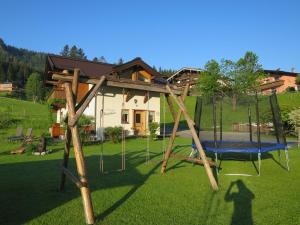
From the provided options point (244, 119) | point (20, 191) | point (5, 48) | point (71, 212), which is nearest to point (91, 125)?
point (20, 191)

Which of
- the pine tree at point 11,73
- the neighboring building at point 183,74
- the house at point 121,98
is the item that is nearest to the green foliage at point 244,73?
the neighboring building at point 183,74

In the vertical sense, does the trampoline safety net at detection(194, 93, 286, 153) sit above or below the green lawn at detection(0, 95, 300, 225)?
above

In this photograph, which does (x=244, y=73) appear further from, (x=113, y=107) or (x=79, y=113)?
(x=79, y=113)

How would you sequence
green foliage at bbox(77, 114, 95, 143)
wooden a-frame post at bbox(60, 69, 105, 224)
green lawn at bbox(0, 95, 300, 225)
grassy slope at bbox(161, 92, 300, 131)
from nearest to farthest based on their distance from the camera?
wooden a-frame post at bbox(60, 69, 105, 224)
green lawn at bbox(0, 95, 300, 225)
green foliage at bbox(77, 114, 95, 143)
grassy slope at bbox(161, 92, 300, 131)

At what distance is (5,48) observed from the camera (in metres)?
185

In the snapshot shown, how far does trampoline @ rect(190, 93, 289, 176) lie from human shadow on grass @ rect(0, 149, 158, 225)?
103 inches

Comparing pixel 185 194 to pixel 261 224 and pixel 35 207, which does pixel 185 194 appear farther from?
pixel 35 207

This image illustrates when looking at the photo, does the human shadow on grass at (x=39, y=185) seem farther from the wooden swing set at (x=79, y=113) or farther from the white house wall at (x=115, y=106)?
the white house wall at (x=115, y=106)

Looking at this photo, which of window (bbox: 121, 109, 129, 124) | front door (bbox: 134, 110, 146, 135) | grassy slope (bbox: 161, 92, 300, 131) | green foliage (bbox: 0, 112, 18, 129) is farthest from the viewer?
green foliage (bbox: 0, 112, 18, 129)

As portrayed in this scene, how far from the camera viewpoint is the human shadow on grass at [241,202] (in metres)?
4.77

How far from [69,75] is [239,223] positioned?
430 centimetres

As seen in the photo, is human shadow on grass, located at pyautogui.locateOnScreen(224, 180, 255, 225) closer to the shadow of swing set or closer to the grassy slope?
the shadow of swing set

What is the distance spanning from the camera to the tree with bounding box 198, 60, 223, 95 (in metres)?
43.2

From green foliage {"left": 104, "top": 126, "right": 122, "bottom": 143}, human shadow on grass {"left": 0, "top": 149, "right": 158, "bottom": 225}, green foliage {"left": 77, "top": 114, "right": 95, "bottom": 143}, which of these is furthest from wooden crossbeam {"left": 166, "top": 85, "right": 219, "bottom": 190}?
green foliage {"left": 104, "top": 126, "right": 122, "bottom": 143}
